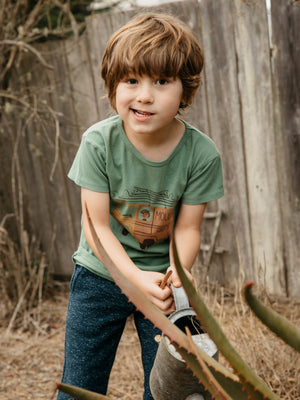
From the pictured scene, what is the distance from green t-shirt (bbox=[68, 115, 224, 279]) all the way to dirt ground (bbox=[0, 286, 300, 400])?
22.8 inches

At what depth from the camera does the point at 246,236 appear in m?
3.26

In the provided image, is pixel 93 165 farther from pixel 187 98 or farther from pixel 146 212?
pixel 187 98

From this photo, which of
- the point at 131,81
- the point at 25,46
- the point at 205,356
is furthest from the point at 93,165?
the point at 25,46

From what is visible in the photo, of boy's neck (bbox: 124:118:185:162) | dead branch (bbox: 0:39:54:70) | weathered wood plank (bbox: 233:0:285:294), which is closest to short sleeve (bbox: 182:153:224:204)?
boy's neck (bbox: 124:118:185:162)

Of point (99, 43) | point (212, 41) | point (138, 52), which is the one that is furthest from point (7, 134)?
point (138, 52)

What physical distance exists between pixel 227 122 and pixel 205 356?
8.01 ft

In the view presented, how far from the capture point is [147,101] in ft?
4.72

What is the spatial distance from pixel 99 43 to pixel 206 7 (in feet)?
2.40

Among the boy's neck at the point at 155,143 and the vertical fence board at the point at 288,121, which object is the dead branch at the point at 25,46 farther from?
the boy's neck at the point at 155,143

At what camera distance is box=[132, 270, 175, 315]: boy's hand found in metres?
1.37

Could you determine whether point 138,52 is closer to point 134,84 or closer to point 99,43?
point 134,84

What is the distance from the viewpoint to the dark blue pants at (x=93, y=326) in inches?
66.7

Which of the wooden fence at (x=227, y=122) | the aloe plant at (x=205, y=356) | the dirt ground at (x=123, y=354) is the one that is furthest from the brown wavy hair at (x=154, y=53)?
the wooden fence at (x=227, y=122)

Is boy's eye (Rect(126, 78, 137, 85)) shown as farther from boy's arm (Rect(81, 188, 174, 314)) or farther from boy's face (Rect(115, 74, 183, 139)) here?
boy's arm (Rect(81, 188, 174, 314))
